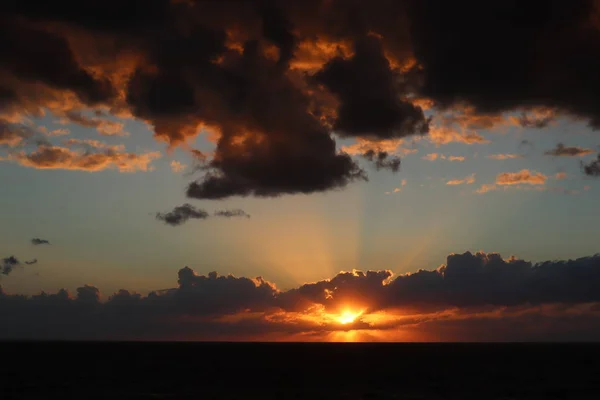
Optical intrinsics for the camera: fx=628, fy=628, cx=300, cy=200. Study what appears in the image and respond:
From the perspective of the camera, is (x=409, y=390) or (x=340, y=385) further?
Result: (x=340, y=385)

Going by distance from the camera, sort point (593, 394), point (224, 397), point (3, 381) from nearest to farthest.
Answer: point (224, 397) → point (593, 394) → point (3, 381)

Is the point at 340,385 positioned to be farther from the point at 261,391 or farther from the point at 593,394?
the point at 593,394

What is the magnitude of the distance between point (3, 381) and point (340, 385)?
4782 cm

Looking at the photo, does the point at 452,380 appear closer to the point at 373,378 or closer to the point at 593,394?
the point at 373,378

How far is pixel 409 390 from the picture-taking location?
3061 inches

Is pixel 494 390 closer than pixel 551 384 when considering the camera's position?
Yes

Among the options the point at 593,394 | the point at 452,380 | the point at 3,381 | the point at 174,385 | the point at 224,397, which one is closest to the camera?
the point at 224,397

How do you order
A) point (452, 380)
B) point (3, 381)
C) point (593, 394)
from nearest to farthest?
point (593, 394)
point (3, 381)
point (452, 380)

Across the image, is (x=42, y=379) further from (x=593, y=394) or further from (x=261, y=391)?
(x=593, y=394)

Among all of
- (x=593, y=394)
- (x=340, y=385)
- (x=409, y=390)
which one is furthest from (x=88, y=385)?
(x=593, y=394)

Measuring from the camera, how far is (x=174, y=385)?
83312 mm

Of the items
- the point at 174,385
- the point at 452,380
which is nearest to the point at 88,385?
the point at 174,385

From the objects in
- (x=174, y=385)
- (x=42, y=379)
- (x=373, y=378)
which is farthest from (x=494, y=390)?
(x=42, y=379)

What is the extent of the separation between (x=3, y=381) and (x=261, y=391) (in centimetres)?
3921
